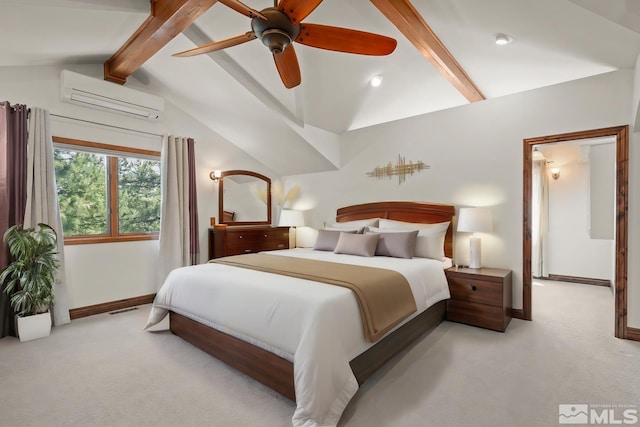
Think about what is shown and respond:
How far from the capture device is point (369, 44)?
2.16 metres

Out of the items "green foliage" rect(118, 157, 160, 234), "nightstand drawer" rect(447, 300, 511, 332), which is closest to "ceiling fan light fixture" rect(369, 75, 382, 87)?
"nightstand drawer" rect(447, 300, 511, 332)

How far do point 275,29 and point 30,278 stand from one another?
122 inches

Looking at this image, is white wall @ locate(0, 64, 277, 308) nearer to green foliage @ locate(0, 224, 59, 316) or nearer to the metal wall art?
green foliage @ locate(0, 224, 59, 316)

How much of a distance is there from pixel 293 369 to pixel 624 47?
3.61 meters

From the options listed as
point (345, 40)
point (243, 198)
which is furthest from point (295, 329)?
point (243, 198)

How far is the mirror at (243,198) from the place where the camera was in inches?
201

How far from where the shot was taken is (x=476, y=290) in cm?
324

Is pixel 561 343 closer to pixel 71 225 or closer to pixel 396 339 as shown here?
pixel 396 339

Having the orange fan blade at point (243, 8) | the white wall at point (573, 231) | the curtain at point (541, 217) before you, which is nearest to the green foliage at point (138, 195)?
the orange fan blade at point (243, 8)

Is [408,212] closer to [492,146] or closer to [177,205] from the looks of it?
[492,146]

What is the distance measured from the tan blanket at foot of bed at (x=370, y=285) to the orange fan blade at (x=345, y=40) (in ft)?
5.41

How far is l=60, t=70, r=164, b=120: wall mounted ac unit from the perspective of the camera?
341 centimetres

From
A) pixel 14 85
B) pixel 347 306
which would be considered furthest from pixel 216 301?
pixel 14 85
